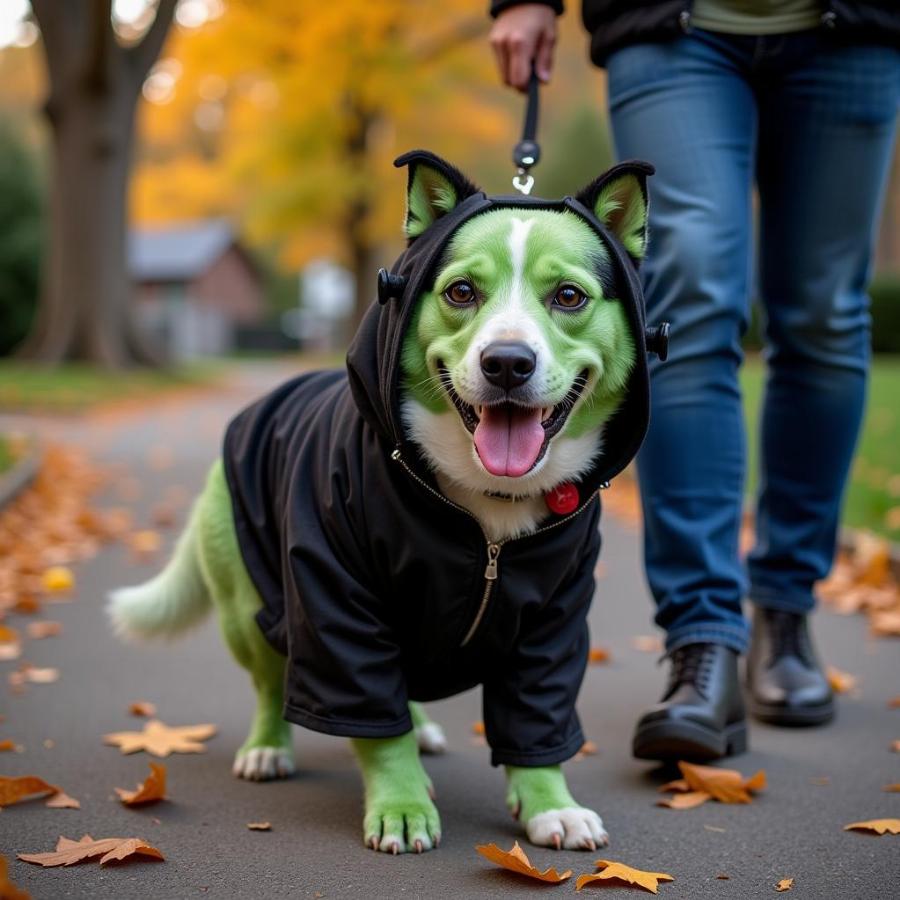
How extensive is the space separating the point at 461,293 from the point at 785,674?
1.69 m

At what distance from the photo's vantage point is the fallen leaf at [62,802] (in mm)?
2598

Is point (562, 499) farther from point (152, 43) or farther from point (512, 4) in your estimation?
point (152, 43)

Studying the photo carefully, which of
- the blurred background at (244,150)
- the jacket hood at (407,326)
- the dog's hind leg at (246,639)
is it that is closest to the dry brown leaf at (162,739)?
the dog's hind leg at (246,639)

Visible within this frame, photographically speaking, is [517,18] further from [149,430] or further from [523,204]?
[149,430]

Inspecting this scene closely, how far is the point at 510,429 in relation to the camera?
2.39m

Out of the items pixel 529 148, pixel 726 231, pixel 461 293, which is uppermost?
pixel 529 148

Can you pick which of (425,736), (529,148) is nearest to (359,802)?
(425,736)

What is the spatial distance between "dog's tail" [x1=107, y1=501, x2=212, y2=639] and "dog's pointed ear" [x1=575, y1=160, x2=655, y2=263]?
4.54 ft

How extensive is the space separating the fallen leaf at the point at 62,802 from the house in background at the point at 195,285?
44.4m

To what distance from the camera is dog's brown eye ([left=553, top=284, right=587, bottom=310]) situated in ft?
7.86

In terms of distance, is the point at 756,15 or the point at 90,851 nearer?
the point at 90,851

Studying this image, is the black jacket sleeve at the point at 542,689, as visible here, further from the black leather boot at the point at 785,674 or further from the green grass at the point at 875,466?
the green grass at the point at 875,466

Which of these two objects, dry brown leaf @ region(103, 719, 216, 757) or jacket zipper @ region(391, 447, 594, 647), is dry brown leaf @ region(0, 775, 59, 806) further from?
jacket zipper @ region(391, 447, 594, 647)

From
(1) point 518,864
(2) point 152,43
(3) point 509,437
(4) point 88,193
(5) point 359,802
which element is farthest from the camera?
(4) point 88,193
